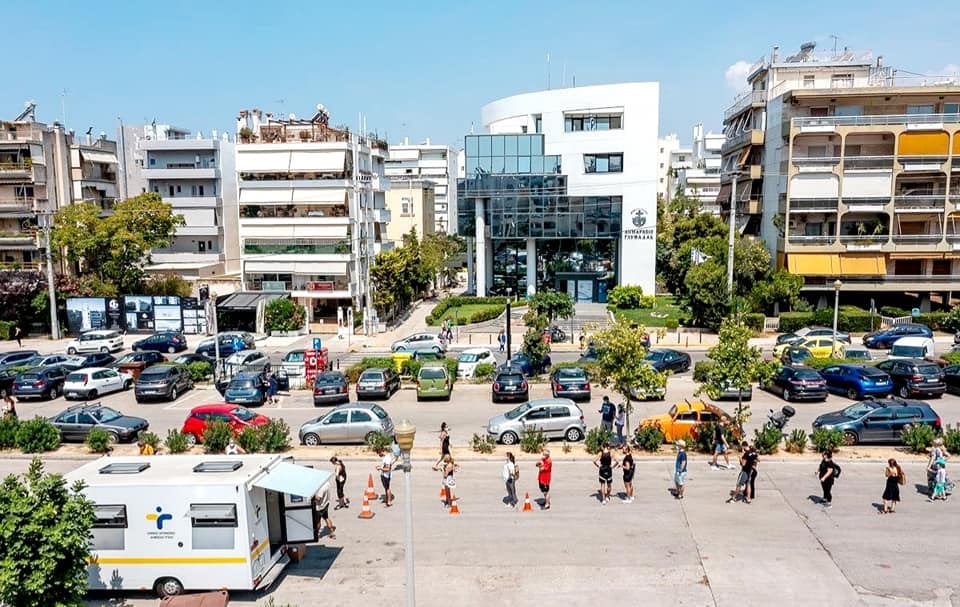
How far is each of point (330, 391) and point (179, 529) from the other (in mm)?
17342

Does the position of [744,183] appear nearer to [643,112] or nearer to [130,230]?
[643,112]

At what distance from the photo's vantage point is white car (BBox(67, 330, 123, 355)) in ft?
148

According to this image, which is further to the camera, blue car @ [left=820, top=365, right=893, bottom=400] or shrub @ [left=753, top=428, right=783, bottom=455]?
blue car @ [left=820, top=365, right=893, bottom=400]

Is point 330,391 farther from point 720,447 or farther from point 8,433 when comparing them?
point 720,447

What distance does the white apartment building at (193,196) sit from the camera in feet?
202

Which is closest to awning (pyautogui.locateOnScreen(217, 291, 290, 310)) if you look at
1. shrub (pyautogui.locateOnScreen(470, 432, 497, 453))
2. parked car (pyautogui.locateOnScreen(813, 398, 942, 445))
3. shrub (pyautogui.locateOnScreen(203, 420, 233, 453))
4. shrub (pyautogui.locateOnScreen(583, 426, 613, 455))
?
shrub (pyautogui.locateOnScreen(203, 420, 233, 453))

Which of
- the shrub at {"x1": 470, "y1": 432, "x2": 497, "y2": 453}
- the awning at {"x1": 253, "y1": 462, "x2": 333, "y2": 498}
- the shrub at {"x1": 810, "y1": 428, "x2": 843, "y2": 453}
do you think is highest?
the awning at {"x1": 253, "y1": 462, "x2": 333, "y2": 498}

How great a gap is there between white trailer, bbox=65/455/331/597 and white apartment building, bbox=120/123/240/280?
167ft

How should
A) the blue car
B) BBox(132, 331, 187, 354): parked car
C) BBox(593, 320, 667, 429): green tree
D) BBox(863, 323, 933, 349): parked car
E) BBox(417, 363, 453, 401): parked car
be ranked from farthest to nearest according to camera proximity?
1. BBox(132, 331, 187, 354): parked car
2. BBox(863, 323, 933, 349): parked car
3. BBox(417, 363, 453, 401): parked car
4. the blue car
5. BBox(593, 320, 667, 429): green tree

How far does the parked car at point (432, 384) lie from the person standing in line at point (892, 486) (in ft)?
58.0

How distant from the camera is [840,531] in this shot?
16.5 metres

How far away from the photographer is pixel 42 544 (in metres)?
11.4

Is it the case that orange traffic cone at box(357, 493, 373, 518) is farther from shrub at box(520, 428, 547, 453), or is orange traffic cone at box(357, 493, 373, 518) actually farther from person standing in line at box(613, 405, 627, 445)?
person standing in line at box(613, 405, 627, 445)

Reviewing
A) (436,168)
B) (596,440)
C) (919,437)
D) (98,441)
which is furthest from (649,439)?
(436,168)
